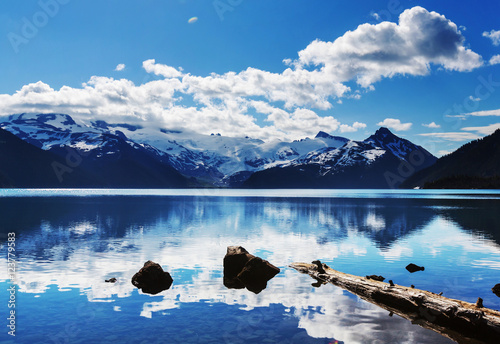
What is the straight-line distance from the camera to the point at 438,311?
61.6ft

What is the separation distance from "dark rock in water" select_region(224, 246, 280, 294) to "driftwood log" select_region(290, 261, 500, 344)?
660 centimetres

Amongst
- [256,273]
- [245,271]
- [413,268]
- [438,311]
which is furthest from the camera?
[413,268]

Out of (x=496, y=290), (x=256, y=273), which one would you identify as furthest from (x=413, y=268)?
(x=256, y=273)

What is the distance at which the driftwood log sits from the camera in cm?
1695

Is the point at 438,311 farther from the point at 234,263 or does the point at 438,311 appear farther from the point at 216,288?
the point at 234,263

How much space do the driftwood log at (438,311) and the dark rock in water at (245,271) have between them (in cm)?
660

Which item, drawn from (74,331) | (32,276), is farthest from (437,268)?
(32,276)

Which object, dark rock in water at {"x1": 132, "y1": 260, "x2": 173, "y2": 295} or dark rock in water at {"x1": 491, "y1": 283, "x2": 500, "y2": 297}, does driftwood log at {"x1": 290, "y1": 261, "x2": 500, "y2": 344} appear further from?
dark rock in water at {"x1": 132, "y1": 260, "x2": 173, "y2": 295}

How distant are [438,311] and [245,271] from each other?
13769 mm

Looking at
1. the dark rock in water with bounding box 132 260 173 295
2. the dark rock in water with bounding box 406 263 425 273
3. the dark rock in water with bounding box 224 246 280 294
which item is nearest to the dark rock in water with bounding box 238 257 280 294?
the dark rock in water with bounding box 224 246 280 294

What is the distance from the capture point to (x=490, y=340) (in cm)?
1664

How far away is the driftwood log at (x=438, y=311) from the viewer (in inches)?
667

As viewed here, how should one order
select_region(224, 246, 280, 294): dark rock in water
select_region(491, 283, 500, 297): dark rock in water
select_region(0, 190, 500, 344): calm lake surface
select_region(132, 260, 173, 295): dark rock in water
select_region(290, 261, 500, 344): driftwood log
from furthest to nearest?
select_region(224, 246, 280, 294): dark rock in water, select_region(132, 260, 173, 295): dark rock in water, select_region(491, 283, 500, 297): dark rock in water, select_region(0, 190, 500, 344): calm lake surface, select_region(290, 261, 500, 344): driftwood log

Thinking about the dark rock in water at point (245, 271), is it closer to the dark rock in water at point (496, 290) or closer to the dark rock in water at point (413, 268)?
the dark rock in water at point (413, 268)
